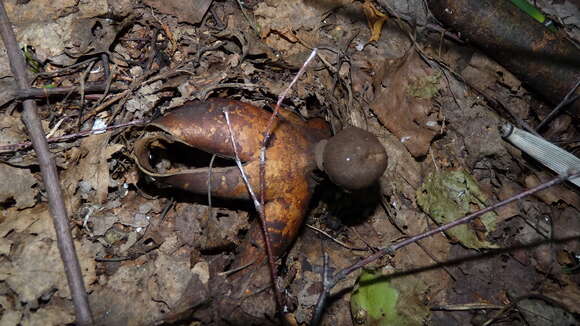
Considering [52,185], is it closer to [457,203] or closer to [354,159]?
[354,159]

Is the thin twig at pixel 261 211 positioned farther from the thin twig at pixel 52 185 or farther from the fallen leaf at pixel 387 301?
the thin twig at pixel 52 185

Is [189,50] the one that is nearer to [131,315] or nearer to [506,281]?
[131,315]

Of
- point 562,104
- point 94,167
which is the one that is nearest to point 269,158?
point 94,167


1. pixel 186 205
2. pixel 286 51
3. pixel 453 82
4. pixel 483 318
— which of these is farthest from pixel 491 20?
pixel 186 205

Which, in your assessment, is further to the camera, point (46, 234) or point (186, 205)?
point (186, 205)

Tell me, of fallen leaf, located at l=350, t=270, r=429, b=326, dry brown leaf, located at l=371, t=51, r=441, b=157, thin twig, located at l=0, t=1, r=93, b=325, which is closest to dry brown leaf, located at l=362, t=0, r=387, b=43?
dry brown leaf, located at l=371, t=51, r=441, b=157
